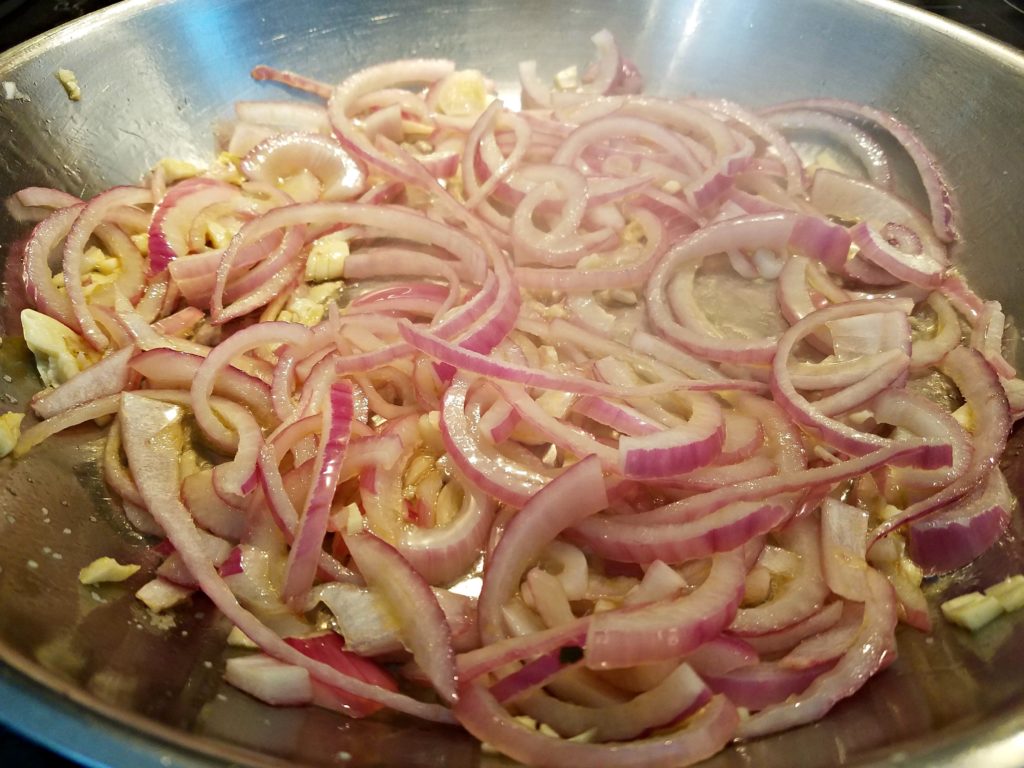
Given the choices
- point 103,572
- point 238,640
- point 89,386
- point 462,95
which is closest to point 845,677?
point 238,640

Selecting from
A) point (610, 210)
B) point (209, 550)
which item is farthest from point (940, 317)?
point (209, 550)

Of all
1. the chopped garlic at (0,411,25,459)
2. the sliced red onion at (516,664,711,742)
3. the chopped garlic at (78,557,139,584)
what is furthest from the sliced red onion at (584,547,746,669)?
the chopped garlic at (0,411,25,459)

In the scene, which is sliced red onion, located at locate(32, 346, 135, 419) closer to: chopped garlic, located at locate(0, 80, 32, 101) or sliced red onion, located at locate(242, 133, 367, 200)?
sliced red onion, located at locate(242, 133, 367, 200)

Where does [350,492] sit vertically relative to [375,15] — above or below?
below

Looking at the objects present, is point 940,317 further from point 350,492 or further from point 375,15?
point 375,15

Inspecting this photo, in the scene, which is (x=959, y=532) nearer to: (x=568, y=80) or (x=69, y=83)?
(x=568, y=80)

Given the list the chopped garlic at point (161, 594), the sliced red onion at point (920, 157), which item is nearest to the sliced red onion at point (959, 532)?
the sliced red onion at point (920, 157)

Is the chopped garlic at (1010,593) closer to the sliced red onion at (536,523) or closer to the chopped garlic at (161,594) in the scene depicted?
Result: the sliced red onion at (536,523)
